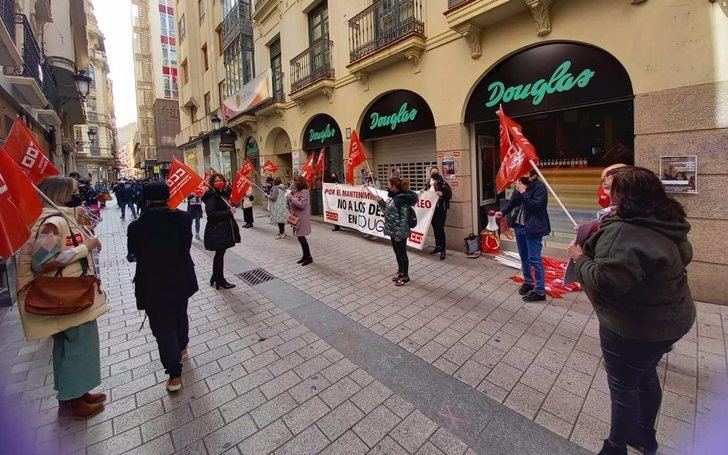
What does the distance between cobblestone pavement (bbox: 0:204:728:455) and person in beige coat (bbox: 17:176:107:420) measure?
0.24m

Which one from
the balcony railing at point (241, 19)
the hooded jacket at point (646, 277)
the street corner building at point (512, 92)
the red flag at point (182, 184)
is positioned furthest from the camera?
the balcony railing at point (241, 19)

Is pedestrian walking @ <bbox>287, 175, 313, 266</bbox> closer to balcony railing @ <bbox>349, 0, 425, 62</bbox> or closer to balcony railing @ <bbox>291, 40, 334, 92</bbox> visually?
balcony railing @ <bbox>349, 0, 425, 62</bbox>

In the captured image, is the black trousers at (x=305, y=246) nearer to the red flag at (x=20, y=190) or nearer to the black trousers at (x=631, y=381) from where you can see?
the red flag at (x=20, y=190)

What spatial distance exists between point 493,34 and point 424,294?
5.24 metres

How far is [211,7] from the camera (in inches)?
787

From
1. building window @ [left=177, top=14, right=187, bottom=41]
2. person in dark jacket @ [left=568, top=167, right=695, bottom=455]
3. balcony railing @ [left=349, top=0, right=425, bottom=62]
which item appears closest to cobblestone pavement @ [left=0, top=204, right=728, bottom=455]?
person in dark jacket @ [left=568, top=167, right=695, bottom=455]

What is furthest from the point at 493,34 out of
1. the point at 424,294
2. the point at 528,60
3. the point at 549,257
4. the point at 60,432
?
the point at 60,432

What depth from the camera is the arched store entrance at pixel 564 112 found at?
5422mm

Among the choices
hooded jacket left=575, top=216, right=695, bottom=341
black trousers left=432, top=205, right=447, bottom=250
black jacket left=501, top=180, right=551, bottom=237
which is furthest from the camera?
black trousers left=432, top=205, right=447, bottom=250

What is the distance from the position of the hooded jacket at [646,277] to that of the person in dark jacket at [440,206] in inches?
201

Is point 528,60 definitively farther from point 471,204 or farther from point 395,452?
point 395,452

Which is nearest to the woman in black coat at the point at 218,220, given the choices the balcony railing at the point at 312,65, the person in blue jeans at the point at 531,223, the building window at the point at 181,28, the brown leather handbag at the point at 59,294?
the brown leather handbag at the point at 59,294

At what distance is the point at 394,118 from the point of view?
9.07 m

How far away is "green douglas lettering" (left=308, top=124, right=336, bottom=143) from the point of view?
11.4 meters
